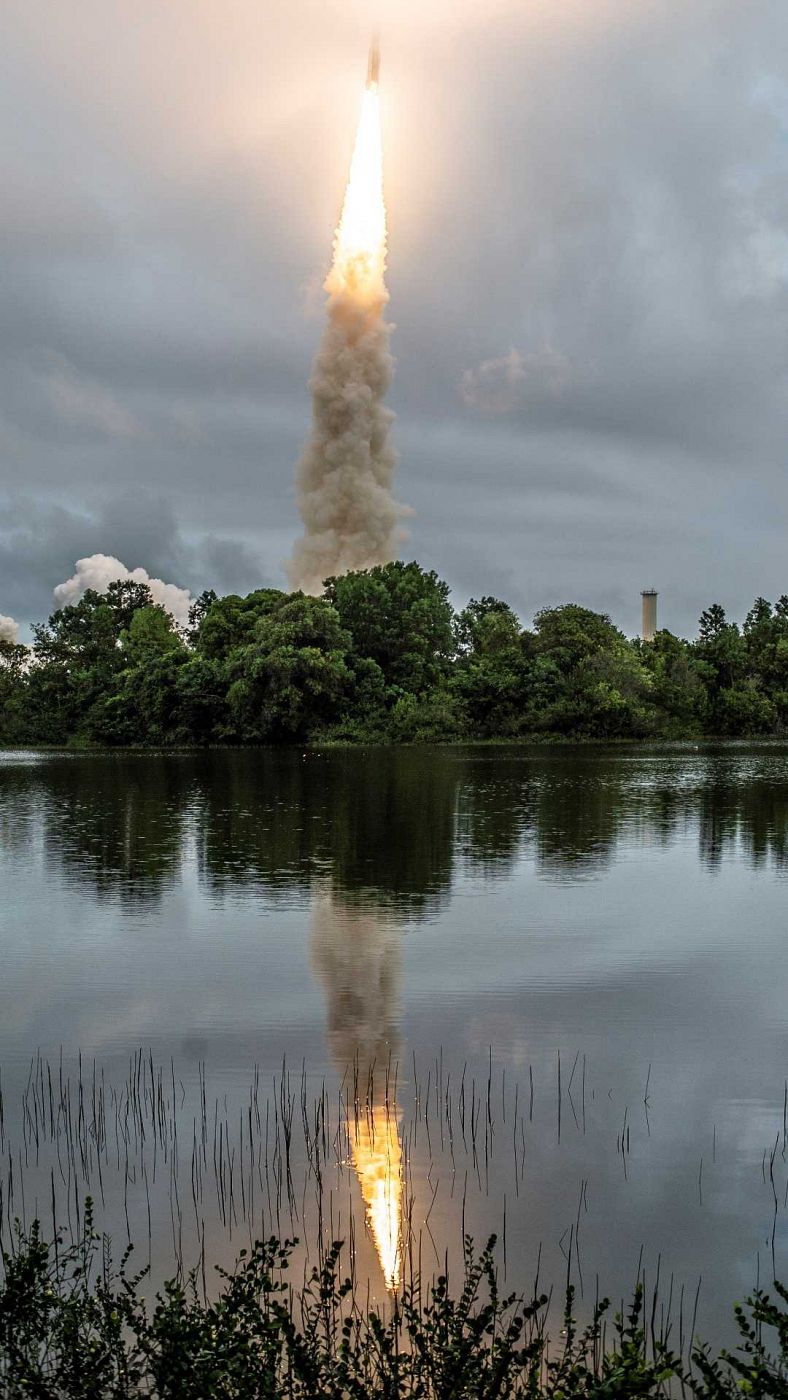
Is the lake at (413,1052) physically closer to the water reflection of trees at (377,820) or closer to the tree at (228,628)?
the water reflection of trees at (377,820)

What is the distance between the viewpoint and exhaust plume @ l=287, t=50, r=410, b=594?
8500cm

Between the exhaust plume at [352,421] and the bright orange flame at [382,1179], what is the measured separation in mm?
75374

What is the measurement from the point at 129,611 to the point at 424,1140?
105 metres

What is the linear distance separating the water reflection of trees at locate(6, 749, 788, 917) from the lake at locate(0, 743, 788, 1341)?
0.27 m

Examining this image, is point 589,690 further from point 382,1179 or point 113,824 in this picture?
point 382,1179

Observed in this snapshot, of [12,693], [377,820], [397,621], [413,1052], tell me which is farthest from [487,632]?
[413,1052]

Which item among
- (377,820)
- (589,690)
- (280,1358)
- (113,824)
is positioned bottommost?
(280,1358)

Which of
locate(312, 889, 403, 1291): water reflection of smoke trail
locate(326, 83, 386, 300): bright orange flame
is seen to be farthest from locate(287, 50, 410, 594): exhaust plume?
locate(312, 889, 403, 1291): water reflection of smoke trail

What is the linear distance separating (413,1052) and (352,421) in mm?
84036

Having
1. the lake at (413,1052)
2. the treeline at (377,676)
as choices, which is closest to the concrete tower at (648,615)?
the treeline at (377,676)

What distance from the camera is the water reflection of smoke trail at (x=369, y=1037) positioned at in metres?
9.19

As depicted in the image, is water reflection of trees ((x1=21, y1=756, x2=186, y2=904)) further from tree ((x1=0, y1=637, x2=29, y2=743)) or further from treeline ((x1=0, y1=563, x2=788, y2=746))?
tree ((x1=0, y1=637, x2=29, y2=743))

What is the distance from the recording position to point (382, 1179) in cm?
965

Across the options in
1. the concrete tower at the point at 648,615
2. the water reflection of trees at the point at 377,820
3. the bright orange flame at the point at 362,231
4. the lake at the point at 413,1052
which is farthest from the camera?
the concrete tower at the point at 648,615
